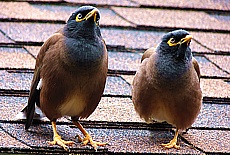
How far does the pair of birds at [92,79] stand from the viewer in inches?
135

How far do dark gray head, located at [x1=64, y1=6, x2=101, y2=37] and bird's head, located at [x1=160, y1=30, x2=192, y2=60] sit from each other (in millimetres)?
425

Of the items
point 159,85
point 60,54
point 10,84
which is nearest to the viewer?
point 60,54

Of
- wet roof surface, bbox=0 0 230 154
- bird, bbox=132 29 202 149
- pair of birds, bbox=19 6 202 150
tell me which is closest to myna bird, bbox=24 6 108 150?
pair of birds, bbox=19 6 202 150

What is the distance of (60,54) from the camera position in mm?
3439

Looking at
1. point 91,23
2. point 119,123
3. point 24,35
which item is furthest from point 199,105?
point 24,35

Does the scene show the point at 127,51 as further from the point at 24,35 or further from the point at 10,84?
the point at 10,84

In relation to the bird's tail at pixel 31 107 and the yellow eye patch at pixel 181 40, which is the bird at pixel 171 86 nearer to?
the yellow eye patch at pixel 181 40

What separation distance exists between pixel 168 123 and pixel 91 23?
776mm

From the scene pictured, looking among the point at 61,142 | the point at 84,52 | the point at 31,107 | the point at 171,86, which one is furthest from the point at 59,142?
the point at 171,86

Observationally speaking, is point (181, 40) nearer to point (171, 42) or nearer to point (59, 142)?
point (171, 42)

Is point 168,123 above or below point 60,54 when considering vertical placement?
below

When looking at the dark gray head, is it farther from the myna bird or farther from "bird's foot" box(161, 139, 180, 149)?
"bird's foot" box(161, 139, 180, 149)

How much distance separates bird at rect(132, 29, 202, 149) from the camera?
3.67 m

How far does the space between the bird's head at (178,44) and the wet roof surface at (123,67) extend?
405 millimetres
